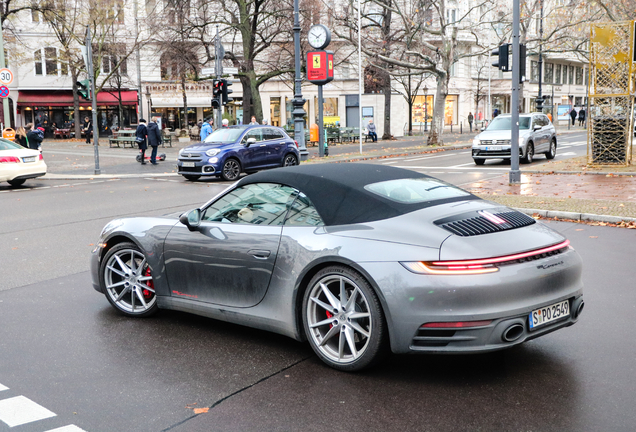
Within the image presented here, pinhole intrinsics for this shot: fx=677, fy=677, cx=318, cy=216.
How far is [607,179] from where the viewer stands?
1677 centimetres

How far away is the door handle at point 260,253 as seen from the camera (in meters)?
4.74

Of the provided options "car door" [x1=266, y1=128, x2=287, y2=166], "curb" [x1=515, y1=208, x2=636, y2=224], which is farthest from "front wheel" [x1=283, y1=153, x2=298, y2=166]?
"curb" [x1=515, y1=208, x2=636, y2=224]

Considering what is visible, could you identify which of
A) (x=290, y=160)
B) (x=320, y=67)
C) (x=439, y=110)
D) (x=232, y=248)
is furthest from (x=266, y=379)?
(x=439, y=110)

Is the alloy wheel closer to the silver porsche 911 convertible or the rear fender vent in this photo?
the silver porsche 911 convertible

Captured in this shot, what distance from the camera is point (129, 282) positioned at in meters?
5.84

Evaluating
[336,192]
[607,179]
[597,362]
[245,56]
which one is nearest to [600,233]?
[597,362]

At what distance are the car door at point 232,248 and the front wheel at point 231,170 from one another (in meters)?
14.9

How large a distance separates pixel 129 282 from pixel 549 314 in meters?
3.47

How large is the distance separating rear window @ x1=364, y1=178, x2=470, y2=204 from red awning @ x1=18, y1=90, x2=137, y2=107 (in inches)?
2243

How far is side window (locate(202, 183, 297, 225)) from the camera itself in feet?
16.2

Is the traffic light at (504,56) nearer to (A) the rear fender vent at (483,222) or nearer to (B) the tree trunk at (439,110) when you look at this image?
(A) the rear fender vent at (483,222)

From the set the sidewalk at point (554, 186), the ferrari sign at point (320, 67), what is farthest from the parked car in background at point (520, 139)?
the ferrari sign at point (320, 67)

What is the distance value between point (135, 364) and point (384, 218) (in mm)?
1989

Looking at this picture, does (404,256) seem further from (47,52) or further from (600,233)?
(47,52)
